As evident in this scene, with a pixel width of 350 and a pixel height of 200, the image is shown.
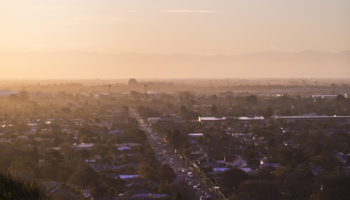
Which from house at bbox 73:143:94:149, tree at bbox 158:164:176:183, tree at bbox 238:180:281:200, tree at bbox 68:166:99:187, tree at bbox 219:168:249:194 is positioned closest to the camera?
tree at bbox 238:180:281:200

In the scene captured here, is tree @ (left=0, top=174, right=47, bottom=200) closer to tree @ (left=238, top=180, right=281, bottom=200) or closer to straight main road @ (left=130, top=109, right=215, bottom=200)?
straight main road @ (left=130, top=109, right=215, bottom=200)

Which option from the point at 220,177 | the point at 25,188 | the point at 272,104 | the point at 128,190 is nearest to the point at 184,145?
the point at 220,177

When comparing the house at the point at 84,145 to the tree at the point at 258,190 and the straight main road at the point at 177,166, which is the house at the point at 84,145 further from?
the tree at the point at 258,190

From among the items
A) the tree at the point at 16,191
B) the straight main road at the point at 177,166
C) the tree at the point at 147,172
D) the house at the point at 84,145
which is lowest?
the straight main road at the point at 177,166

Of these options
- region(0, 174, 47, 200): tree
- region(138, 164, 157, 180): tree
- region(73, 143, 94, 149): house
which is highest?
region(0, 174, 47, 200): tree

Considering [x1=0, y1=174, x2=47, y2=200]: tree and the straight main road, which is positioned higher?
[x1=0, y1=174, x2=47, y2=200]: tree

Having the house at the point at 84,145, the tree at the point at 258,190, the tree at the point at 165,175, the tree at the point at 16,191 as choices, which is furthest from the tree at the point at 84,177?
the tree at the point at 16,191

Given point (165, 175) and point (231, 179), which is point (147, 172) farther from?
point (231, 179)

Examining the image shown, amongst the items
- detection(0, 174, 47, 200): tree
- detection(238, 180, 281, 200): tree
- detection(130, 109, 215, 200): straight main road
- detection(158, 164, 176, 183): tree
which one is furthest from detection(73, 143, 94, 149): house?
detection(0, 174, 47, 200): tree

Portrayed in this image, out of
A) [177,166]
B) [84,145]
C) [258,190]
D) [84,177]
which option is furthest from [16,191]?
[84,145]
